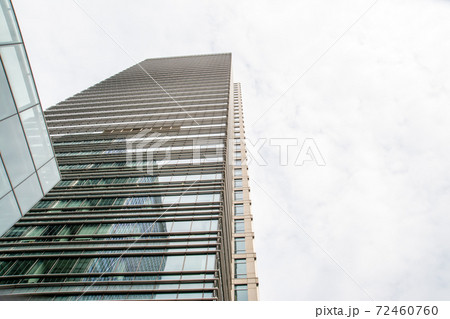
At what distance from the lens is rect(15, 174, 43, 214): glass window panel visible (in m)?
12.4

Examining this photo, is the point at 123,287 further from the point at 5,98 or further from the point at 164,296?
the point at 5,98

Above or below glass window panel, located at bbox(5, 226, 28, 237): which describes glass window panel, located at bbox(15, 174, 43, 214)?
above

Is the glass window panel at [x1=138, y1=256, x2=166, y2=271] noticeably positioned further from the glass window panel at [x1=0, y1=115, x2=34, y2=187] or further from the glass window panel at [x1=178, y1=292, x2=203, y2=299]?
the glass window panel at [x1=0, y1=115, x2=34, y2=187]

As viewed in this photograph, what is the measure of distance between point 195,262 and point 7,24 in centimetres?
1559

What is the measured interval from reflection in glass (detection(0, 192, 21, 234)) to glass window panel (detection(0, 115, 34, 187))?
716mm

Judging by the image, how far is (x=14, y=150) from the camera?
39.1 ft

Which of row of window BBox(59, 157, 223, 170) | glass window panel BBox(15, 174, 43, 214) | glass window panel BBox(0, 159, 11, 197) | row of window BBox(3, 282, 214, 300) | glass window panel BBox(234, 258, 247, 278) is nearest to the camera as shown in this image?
glass window panel BBox(0, 159, 11, 197)

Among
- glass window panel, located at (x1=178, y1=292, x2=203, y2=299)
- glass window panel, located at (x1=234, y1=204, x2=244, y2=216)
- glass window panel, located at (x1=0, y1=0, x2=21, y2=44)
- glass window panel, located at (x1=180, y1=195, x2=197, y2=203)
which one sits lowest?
glass window panel, located at (x1=234, y1=204, x2=244, y2=216)

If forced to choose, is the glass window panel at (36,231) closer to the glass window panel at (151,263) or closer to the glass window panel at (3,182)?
the glass window panel at (151,263)

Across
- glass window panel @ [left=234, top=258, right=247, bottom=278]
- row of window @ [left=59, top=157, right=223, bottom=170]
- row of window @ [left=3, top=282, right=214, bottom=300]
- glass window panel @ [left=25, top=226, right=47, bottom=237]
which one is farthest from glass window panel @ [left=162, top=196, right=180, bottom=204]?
glass window panel @ [left=234, top=258, right=247, bottom=278]


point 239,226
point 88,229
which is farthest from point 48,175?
point 239,226

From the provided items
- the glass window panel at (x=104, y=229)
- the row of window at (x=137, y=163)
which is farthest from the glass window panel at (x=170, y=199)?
the row of window at (x=137, y=163)
